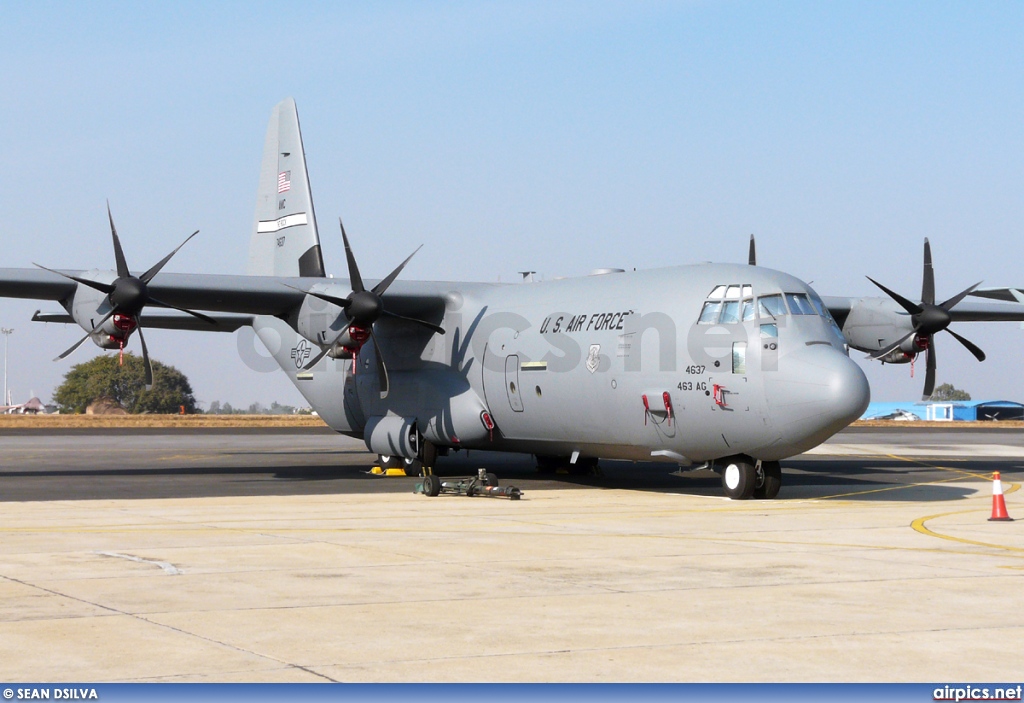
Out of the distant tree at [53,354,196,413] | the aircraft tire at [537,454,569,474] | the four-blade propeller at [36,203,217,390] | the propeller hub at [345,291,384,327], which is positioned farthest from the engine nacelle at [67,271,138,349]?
the distant tree at [53,354,196,413]

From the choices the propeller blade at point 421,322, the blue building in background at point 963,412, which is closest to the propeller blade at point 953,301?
the propeller blade at point 421,322

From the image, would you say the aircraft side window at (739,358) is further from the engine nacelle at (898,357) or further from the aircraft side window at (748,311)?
the engine nacelle at (898,357)

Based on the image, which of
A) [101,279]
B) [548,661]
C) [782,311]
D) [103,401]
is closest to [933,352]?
[782,311]

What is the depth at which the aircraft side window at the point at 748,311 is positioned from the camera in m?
20.0

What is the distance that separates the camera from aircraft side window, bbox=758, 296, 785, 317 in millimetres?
19938

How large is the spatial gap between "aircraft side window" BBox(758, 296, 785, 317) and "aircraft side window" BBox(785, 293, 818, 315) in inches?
6.5

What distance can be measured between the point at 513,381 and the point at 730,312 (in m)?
5.81

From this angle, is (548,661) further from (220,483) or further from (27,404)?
(27,404)

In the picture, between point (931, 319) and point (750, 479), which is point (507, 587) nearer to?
point (750, 479)

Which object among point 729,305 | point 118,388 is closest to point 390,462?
point 729,305

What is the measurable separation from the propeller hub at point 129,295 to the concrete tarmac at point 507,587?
12.5ft

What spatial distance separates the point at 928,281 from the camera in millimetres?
26828

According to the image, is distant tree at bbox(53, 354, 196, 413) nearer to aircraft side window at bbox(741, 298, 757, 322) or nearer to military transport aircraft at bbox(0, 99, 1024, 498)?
military transport aircraft at bbox(0, 99, 1024, 498)

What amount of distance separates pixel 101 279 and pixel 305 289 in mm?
4239
